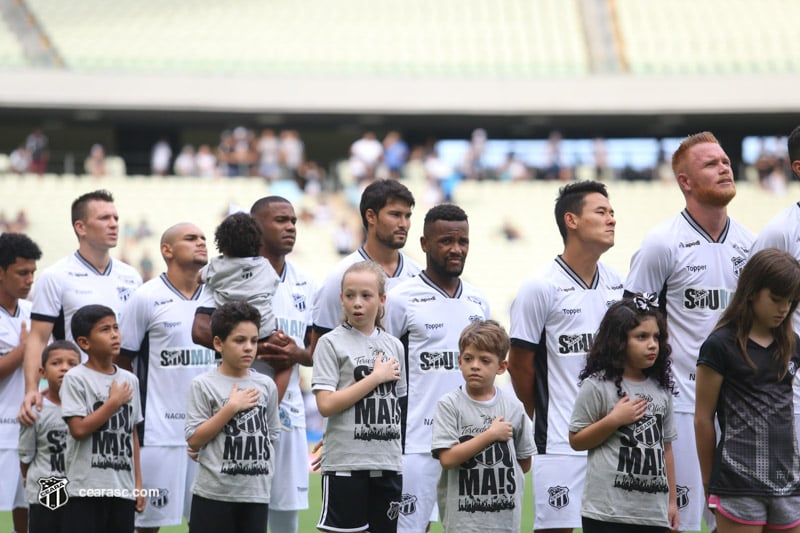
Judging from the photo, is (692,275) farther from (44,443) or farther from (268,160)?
(268,160)

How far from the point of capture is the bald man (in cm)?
744

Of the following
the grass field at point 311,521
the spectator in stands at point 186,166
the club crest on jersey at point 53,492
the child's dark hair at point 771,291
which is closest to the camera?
the child's dark hair at point 771,291

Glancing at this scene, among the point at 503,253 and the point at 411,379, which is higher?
the point at 503,253

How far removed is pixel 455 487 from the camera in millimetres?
5570

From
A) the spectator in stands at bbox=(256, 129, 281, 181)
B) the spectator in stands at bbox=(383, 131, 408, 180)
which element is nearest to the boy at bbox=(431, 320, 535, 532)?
the spectator in stands at bbox=(383, 131, 408, 180)

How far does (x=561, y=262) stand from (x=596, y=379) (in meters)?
1.20

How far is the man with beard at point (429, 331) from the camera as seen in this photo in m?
6.47

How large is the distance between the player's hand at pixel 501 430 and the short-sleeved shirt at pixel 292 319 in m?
1.78

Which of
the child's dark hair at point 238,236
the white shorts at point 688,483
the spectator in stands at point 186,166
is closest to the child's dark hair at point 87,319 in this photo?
the child's dark hair at point 238,236

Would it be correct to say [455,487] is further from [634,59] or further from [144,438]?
[634,59]

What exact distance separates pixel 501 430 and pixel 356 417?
2.75 feet

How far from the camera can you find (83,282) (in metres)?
7.91

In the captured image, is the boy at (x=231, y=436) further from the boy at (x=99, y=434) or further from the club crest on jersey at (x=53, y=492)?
the club crest on jersey at (x=53, y=492)

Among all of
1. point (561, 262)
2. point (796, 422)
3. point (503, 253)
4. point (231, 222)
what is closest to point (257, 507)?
point (231, 222)
